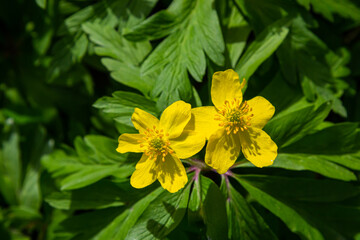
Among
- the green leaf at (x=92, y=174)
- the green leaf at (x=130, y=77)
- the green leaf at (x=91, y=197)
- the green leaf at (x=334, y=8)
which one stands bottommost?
the green leaf at (x=91, y=197)

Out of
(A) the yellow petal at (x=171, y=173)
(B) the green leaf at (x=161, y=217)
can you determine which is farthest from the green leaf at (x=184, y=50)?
(B) the green leaf at (x=161, y=217)

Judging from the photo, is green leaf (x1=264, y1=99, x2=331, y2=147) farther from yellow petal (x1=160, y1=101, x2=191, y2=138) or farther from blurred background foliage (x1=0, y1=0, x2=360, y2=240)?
yellow petal (x1=160, y1=101, x2=191, y2=138)

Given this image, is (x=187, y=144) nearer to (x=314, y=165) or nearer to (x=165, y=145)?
(x=165, y=145)

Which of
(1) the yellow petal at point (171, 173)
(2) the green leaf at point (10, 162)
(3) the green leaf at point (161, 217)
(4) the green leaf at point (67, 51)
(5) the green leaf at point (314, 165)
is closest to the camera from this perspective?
(1) the yellow petal at point (171, 173)

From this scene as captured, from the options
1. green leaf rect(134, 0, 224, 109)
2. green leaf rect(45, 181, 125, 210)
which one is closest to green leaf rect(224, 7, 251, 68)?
green leaf rect(134, 0, 224, 109)

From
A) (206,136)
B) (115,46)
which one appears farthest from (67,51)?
(206,136)

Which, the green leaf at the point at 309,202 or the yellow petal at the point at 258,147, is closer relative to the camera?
the yellow petal at the point at 258,147

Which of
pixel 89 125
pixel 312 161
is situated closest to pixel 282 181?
pixel 312 161

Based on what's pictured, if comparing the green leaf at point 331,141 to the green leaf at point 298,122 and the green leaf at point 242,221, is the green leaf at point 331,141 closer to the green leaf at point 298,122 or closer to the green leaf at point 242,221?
the green leaf at point 298,122
